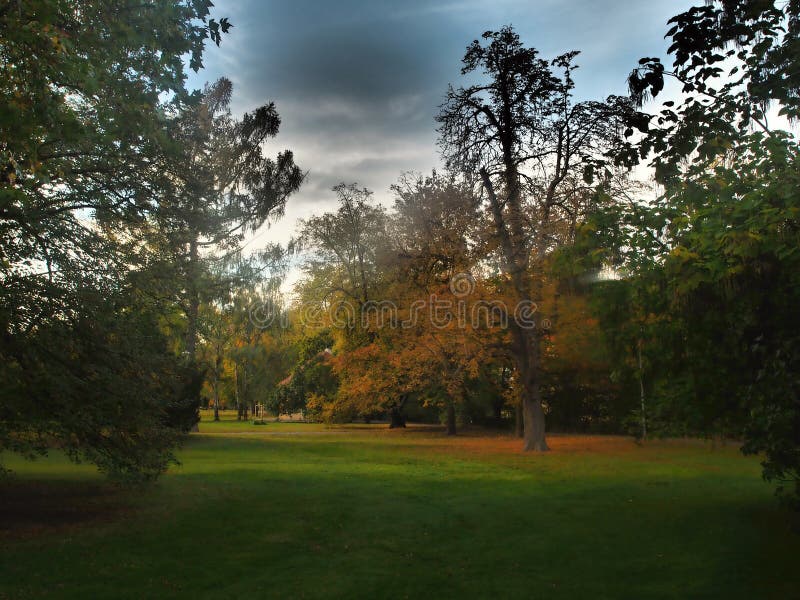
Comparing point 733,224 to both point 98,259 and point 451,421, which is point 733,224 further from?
point 451,421

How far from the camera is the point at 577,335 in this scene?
968 inches

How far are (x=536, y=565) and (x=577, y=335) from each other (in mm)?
17457

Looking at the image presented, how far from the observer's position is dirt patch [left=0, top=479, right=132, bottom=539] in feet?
34.4

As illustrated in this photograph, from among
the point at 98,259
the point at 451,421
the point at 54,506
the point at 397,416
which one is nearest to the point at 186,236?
the point at 98,259

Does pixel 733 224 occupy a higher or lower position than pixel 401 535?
higher

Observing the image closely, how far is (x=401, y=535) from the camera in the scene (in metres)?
9.84

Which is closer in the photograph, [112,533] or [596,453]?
[112,533]

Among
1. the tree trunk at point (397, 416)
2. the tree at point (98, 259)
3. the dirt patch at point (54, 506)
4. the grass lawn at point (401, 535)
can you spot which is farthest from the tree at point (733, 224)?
the tree trunk at point (397, 416)

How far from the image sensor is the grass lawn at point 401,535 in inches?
287

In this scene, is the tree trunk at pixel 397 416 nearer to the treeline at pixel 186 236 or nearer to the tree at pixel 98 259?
the treeline at pixel 186 236

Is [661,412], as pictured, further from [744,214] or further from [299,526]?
[299,526]

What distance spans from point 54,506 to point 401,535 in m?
7.33

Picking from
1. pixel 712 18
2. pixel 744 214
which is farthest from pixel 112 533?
pixel 712 18

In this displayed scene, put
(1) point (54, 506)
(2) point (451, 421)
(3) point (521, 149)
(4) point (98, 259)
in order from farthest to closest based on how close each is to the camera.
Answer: (2) point (451, 421)
(3) point (521, 149)
(1) point (54, 506)
(4) point (98, 259)
